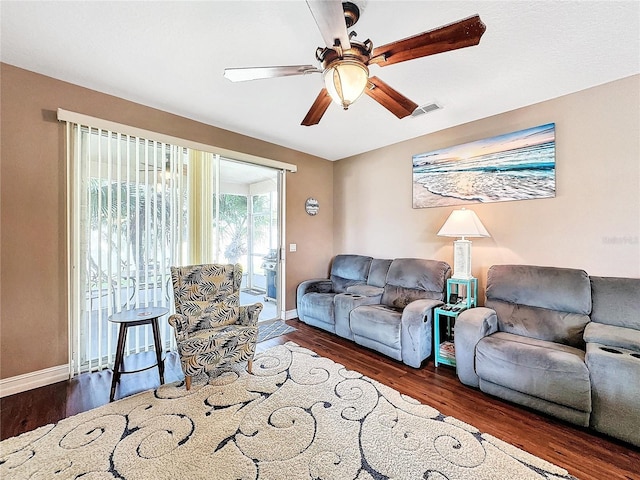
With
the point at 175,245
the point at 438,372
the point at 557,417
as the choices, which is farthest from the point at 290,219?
the point at 557,417

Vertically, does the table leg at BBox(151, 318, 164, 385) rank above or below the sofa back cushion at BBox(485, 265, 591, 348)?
below

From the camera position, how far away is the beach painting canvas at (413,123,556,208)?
2705mm

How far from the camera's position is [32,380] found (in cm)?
229

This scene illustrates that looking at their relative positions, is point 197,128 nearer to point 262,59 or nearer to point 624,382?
point 262,59

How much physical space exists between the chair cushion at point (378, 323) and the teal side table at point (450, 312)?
0.38 m

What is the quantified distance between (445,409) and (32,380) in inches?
133

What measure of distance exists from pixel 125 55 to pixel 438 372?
3.78 meters

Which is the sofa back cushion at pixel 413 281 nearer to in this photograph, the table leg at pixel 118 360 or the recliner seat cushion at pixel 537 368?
the recliner seat cushion at pixel 537 368

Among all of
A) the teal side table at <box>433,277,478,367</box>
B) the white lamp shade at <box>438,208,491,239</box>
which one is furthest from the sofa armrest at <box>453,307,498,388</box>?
the white lamp shade at <box>438,208,491,239</box>

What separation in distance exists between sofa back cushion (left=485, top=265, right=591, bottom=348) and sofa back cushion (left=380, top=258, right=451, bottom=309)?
512 millimetres

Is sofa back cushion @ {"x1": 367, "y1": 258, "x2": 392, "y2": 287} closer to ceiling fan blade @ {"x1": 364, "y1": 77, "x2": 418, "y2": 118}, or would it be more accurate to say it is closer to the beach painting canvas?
the beach painting canvas

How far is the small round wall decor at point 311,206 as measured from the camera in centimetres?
445

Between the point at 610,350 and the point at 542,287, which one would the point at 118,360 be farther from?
the point at 542,287

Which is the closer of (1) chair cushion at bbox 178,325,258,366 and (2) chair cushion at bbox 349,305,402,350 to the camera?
(1) chair cushion at bbox 178,325,258,366
